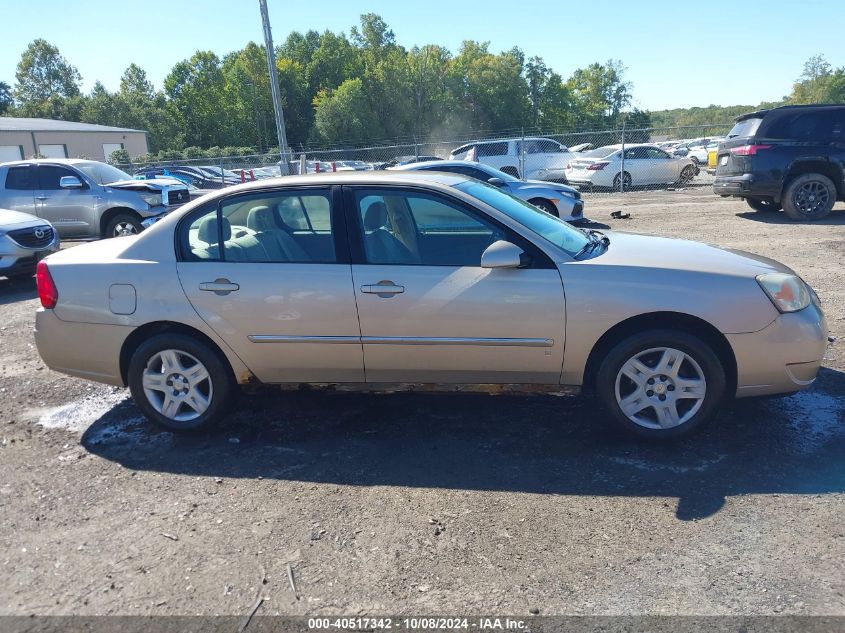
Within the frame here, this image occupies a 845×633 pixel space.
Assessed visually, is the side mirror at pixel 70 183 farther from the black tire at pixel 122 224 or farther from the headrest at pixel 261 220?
the headrest at pixel 261 220

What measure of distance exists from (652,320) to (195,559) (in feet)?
9.13

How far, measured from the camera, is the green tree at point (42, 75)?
9788 centimetres

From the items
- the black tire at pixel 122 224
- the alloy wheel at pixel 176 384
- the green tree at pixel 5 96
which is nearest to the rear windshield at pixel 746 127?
the alloy wheel at pixel 176 384

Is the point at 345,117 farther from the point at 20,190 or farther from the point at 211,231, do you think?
the point at 211,231

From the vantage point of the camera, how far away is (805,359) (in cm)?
376

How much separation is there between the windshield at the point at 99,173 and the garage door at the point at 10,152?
126ft

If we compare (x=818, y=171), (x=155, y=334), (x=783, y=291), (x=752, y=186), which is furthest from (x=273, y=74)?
(x=783, y=291)

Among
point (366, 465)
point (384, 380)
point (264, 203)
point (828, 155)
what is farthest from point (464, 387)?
point (828, 155)

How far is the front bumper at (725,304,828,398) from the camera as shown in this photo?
371cm

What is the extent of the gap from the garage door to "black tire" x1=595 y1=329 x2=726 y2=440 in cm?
5069

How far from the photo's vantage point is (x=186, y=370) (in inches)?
168

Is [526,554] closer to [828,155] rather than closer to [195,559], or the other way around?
[195,559]

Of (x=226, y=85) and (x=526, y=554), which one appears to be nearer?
(x=526, y=554)

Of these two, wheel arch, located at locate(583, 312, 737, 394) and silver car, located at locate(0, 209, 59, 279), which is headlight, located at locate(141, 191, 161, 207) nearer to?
silver car, located at locate(0, 209, 59, 279)
